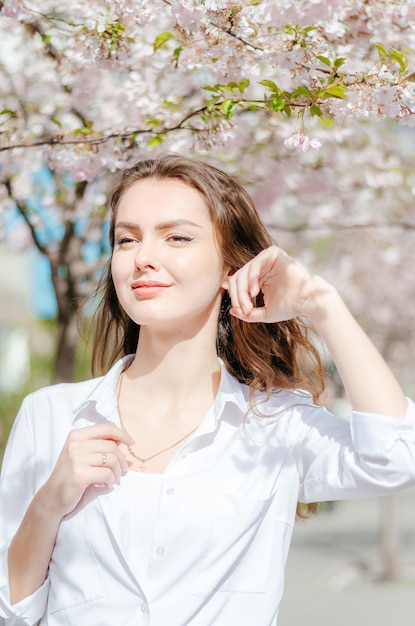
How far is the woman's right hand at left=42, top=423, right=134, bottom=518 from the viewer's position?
6.10 ft

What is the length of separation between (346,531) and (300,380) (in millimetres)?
11541

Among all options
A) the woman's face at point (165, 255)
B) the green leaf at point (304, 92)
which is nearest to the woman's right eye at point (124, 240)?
the woman's face at point (165, 255)

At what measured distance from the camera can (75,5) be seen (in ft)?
10.8

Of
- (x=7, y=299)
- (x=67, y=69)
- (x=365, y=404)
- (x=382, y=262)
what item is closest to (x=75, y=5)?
(x=67, y=69)

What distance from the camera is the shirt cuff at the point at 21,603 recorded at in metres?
1.94

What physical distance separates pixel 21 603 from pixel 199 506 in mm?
422

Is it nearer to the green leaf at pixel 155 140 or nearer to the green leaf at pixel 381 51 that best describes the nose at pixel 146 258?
the green leaf at pixel 381 51

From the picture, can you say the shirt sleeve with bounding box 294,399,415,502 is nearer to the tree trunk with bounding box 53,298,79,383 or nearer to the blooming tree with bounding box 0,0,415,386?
the blooming tree with bounding box 0,0,415,386

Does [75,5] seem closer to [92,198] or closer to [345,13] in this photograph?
[345,13]

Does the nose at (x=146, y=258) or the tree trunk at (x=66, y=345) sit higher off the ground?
the nose at (x=146, y=258)

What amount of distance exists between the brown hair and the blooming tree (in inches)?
8.8

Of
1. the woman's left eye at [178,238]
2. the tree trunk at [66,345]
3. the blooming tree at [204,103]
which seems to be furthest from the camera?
the tree trunk at [66,345]

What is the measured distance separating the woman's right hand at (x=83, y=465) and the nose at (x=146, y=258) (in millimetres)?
343

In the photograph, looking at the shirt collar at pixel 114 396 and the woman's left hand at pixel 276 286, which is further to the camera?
the shirt collar at pixel 114 396
